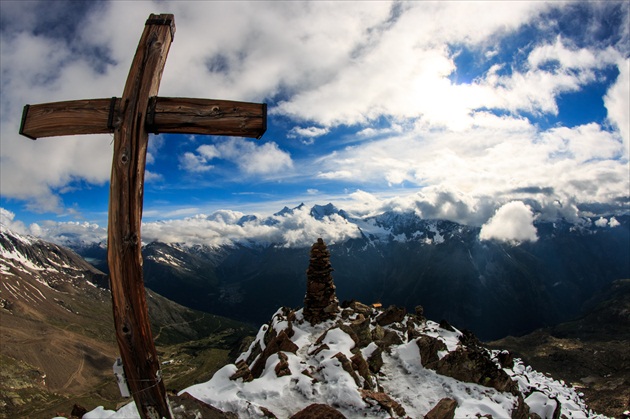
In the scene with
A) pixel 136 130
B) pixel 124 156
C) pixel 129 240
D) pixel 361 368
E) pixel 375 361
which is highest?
pixel 136 130

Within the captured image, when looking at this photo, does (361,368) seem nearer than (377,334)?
Yes

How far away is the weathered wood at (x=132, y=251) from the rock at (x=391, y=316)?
3327 centimetres

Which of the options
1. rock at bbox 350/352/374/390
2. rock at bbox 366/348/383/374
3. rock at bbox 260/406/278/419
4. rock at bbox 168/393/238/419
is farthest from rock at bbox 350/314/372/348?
rock at bbox 168/393/238/419

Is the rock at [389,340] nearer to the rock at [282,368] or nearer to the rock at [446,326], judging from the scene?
the rock at [446,326]

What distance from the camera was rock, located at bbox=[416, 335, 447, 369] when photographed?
2398 cm

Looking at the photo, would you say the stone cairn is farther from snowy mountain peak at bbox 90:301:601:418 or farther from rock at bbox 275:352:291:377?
rock at bbox 275:352:291:377

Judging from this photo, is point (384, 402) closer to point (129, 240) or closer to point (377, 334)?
point (129, 240)

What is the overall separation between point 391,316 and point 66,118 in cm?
3590

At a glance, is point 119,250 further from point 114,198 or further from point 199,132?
point 199,132

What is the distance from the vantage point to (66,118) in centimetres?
530

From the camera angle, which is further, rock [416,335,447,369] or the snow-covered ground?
rock [416,335,447,369]

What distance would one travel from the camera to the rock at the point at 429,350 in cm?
2398

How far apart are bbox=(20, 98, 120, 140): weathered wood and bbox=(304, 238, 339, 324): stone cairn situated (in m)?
32.4

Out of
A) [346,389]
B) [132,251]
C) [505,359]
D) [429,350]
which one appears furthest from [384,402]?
[505,359]
